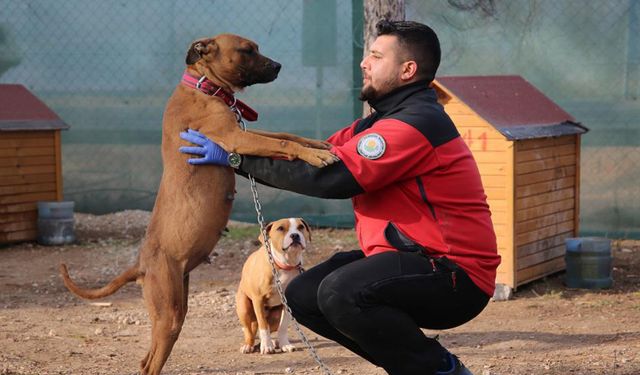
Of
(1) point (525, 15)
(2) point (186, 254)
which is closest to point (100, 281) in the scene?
(2) point (186, 254)

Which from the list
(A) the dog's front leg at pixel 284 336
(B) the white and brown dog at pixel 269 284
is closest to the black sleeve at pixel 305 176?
(B) the white and brown dog at pixel 269 284

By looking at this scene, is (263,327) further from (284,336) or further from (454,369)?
(454,369)

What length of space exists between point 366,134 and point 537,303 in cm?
378

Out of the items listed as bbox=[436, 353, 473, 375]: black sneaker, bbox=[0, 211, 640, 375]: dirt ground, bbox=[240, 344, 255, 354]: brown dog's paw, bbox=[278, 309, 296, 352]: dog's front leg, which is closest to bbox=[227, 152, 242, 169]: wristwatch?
bbox=[436, 353, 473, 375]: black sneaker

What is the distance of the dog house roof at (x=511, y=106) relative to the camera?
24.5ft

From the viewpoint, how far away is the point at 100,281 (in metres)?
8.66

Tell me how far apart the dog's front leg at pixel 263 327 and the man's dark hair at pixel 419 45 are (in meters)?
2.46

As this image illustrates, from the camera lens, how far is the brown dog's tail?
4773 millimetres

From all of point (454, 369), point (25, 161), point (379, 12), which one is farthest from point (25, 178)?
point (454, 369)

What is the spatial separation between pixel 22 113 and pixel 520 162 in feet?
17.2

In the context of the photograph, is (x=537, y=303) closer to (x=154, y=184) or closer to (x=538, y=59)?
(x=538, y=59)

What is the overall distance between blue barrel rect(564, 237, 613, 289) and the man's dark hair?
393 cm

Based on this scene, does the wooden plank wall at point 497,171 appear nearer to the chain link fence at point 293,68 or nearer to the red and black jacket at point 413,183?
the chain link fence at point 293,68

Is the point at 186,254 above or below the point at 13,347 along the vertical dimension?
above
